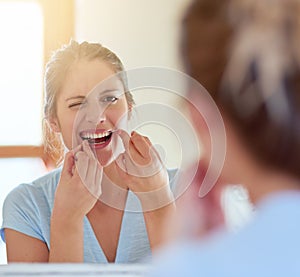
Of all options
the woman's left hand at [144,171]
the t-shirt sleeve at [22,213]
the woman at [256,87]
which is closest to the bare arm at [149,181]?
the woman's left hand at [144,171]

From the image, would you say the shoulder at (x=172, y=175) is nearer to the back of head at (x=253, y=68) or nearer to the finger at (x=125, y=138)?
Answer: the finger at (x=125, y=138)

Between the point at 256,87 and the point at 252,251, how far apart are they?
0.09 metres

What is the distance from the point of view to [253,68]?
294 millimetres

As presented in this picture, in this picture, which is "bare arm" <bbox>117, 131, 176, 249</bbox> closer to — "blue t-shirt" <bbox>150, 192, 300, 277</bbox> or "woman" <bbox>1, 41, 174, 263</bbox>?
"woman" <bbox>1, 41, 174, 263</bbox>

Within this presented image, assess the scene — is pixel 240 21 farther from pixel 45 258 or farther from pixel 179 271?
pixel 45 258

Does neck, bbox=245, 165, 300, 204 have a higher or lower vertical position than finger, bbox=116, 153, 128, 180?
higher

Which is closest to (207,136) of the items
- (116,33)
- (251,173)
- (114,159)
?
(251,173)

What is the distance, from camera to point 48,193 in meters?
0.70

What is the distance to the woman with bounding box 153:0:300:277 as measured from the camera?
0.29m

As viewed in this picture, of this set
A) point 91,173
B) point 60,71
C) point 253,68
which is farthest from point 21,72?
point 253,68

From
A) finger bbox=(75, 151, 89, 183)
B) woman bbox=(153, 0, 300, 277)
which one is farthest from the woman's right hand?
woman bbox=(153, 0, 300, 277)

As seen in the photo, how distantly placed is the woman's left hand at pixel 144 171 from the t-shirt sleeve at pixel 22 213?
0.12m

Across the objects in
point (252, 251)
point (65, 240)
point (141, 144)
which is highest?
point (252, 251)

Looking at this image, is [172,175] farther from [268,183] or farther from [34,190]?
[268,183]
